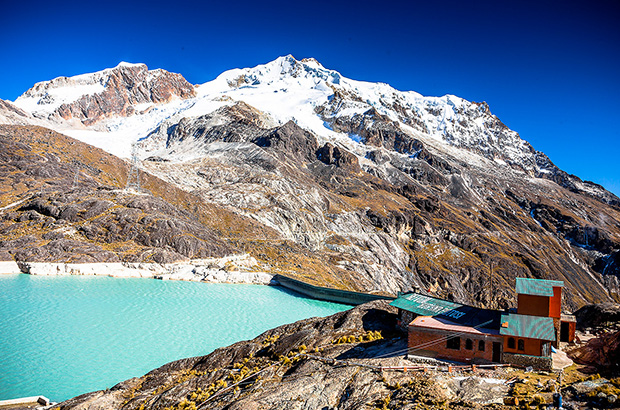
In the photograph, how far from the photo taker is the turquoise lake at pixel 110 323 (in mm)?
25469

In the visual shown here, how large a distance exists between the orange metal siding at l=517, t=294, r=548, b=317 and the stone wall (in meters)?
2.61

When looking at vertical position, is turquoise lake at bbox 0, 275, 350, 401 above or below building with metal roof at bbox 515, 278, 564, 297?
below

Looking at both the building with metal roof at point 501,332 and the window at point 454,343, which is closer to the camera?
the building with metal roof at point 501,332

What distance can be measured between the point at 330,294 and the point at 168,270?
26.5 m

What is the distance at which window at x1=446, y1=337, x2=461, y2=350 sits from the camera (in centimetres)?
1820

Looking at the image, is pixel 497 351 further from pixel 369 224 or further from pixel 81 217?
pixel 369 224

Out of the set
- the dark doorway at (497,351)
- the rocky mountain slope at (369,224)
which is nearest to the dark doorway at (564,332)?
the dark doorway at (497,351)

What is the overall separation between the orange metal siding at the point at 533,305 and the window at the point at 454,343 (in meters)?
3.69

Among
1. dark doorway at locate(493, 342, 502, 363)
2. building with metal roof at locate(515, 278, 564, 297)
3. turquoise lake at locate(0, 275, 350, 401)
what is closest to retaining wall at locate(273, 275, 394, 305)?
turquoise lake at locate(0, 275, 350, 401)

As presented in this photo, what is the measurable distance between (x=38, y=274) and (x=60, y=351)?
97.5 feet

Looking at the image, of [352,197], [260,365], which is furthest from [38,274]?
[352,197]

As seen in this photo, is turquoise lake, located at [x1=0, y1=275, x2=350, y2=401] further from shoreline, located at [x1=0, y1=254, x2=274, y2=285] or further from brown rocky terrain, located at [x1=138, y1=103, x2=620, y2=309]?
brown rocky terrain, located at [x1=138, y1=103, x2=620, y2=309]

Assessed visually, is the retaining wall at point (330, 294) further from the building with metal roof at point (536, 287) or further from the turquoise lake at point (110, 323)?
the building with metal roof at point (536, 287)

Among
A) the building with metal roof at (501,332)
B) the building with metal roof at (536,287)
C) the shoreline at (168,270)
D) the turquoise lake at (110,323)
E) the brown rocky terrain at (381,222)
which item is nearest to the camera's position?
the building with metal roof at (501,332)
